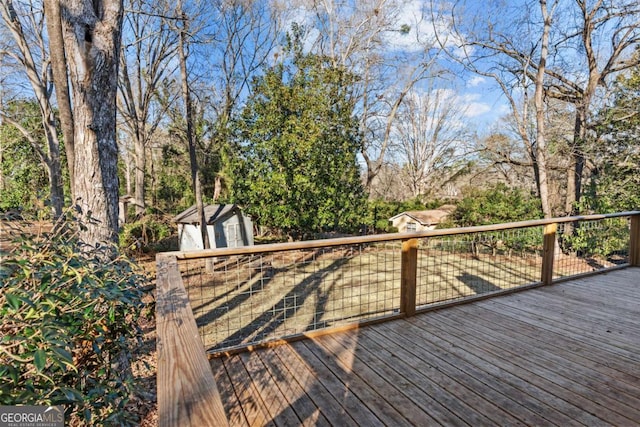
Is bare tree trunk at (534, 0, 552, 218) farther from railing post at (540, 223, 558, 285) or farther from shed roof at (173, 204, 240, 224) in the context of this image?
shed roof at (173, 204, 240, 224)

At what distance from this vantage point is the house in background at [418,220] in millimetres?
12164

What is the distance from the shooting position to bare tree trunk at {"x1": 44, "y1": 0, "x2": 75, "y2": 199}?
3047 millimetres

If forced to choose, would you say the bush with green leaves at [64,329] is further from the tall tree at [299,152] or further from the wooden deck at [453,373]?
the tall tree at [299,152]

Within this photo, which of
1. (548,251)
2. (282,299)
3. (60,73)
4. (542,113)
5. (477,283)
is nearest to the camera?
(60,73)

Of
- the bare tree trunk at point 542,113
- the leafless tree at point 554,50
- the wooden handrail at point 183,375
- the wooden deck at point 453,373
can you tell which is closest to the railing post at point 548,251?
the wooden deck at point 453,373

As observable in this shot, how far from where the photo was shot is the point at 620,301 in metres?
3.42

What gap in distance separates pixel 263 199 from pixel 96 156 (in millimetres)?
5480

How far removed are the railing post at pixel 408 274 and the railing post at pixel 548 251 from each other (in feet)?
6.39

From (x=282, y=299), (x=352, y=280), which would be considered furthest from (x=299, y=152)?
(x=282, y=299)

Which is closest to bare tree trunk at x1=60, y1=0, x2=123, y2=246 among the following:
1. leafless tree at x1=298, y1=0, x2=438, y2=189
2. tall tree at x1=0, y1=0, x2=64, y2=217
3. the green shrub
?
tall tree at x1=0, y1=0, x2=64, y2=217

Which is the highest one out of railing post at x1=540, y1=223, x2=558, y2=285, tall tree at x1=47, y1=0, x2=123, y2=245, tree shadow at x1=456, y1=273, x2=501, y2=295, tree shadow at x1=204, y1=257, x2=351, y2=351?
tall tree at x1=47, y1=0, x2=123, y2=245

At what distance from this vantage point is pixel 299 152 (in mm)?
8281

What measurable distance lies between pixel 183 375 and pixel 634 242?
6.27 metres

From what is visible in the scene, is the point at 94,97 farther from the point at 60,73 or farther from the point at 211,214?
the point at 211,214
